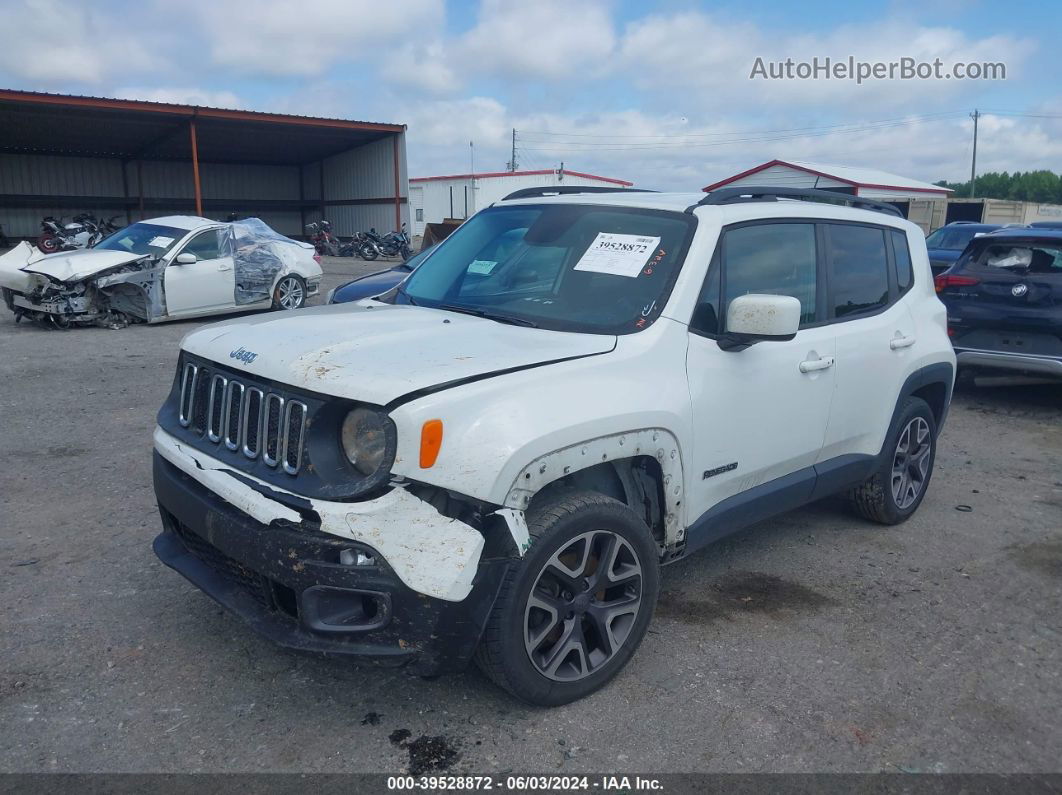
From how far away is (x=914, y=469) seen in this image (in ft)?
17.0

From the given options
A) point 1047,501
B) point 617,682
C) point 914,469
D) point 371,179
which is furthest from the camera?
point 371,179

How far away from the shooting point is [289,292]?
13953mm

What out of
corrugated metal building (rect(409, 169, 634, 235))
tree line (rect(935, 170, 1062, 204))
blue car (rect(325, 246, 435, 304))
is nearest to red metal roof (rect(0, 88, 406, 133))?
corrugated metal building (rect(409, 169, 634, 235))

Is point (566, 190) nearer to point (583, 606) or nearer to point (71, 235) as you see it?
point (583, 606)

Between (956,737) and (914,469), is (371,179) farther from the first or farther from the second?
(956,737)

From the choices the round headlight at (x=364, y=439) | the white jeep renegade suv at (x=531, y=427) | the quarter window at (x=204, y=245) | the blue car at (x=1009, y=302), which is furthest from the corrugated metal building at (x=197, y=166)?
the round headlight at (x=364, y=439)

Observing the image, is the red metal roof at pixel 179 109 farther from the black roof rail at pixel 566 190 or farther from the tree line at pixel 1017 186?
the tree line at pixel 1017 186

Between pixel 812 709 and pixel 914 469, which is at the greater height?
pixel 914 469

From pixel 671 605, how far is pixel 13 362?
8641 millimetres

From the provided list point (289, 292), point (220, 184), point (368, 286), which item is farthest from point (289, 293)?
point (220, 184)

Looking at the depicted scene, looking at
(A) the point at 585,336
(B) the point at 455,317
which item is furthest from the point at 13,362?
(A) the point at 585,336

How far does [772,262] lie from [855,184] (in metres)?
34.6

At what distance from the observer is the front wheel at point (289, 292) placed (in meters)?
13.8

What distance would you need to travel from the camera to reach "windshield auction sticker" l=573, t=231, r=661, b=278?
12.0ft
